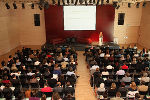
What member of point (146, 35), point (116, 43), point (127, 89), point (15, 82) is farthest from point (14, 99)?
point (146, 35)

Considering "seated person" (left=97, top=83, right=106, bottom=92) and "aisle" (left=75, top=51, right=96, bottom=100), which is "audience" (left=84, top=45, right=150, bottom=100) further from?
"aisle" (left=75, top=51, right=96, bottom=100)

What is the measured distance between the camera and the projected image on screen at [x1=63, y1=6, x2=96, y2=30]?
17.7m

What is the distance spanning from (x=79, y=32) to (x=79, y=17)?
151 centimetres

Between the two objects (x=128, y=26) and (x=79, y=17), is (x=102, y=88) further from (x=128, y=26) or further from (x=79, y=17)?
(x=128, y=26)

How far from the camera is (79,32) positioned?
59.6ft

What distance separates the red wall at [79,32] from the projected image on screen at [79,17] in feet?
1.32

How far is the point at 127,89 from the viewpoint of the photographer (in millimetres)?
7727

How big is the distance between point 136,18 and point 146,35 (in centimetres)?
223

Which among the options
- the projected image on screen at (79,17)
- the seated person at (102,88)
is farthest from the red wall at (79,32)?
the seated person at (102,88)

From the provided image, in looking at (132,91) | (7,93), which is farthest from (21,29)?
(132,91)

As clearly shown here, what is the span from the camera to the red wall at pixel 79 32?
17766mm

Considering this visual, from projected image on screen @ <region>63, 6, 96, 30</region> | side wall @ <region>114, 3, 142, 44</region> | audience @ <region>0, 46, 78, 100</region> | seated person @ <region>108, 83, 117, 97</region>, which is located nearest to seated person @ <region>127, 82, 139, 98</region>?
seated person @ <region>108, 83, 117, 97</region>

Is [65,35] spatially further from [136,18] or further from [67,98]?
[67,98]

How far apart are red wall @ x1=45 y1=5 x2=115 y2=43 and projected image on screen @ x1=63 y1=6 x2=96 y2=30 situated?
40 cm
